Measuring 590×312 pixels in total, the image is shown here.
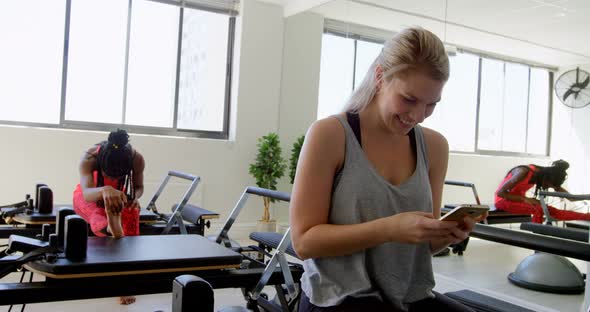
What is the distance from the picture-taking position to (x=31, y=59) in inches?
194

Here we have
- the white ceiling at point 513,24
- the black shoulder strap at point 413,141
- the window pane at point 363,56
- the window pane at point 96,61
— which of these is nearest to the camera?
the black shoulder strap at point 413,141

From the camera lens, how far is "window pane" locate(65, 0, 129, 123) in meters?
5.15

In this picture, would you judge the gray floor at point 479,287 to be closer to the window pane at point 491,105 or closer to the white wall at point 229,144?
the window pane at point 491,105

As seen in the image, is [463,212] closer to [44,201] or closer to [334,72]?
[44,201]

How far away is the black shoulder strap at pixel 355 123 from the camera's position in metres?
1.21

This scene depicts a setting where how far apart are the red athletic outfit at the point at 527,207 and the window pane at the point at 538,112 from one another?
0.13 m

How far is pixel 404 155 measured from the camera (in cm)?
130

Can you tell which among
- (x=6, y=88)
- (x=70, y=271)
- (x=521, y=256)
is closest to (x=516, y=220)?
(x=521, y=256)

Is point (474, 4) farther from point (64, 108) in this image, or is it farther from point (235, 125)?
point (64, 108)

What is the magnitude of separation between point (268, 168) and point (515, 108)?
3.10 metres

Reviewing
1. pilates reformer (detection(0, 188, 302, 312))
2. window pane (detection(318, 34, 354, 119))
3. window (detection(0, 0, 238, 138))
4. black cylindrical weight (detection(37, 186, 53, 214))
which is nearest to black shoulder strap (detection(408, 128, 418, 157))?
pilates reformer (detection(0, 188, 302, 312))

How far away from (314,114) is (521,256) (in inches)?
113

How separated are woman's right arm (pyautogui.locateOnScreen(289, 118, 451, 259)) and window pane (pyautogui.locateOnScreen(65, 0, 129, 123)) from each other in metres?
4.62

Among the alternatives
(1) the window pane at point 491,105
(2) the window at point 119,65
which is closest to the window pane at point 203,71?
(2) the window at point 119,65
